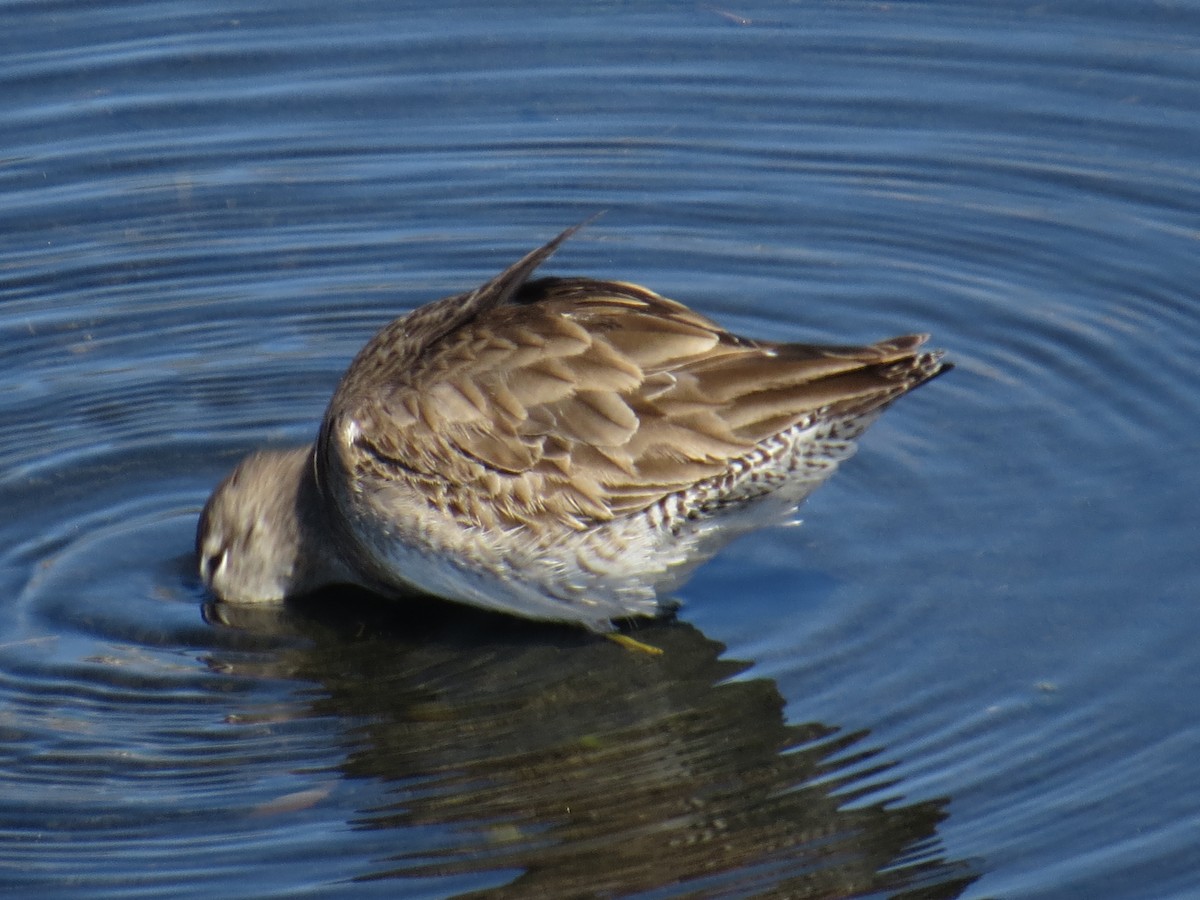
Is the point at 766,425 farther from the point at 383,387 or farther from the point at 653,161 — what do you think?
the point at 653,161

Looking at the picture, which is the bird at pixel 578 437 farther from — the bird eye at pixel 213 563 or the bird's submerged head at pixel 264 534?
the bird eye at pixel 213 563

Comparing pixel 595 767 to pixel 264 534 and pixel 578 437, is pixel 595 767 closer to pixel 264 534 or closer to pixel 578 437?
pixel 578 437

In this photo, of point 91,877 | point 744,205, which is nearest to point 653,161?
point 744,205

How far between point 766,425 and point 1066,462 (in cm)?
178

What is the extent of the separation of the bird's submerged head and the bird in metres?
0.45

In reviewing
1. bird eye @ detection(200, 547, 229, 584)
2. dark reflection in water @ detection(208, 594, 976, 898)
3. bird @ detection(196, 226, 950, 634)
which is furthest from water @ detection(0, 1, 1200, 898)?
bird @ detection(196, 226, 950, 634)

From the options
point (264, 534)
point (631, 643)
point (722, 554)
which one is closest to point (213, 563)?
point (264, 534)

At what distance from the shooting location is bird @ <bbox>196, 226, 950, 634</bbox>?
6.69 meters

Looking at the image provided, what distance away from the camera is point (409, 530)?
23.3 ft

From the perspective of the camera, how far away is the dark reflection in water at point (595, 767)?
5.80 metres

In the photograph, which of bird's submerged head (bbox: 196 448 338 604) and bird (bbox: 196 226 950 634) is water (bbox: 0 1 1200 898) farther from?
bird (bbox: 196 226 950 634)

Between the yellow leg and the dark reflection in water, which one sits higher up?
the yellow leg

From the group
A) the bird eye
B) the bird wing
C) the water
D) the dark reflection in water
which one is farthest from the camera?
the bird eye

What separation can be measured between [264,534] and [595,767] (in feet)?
6.50
